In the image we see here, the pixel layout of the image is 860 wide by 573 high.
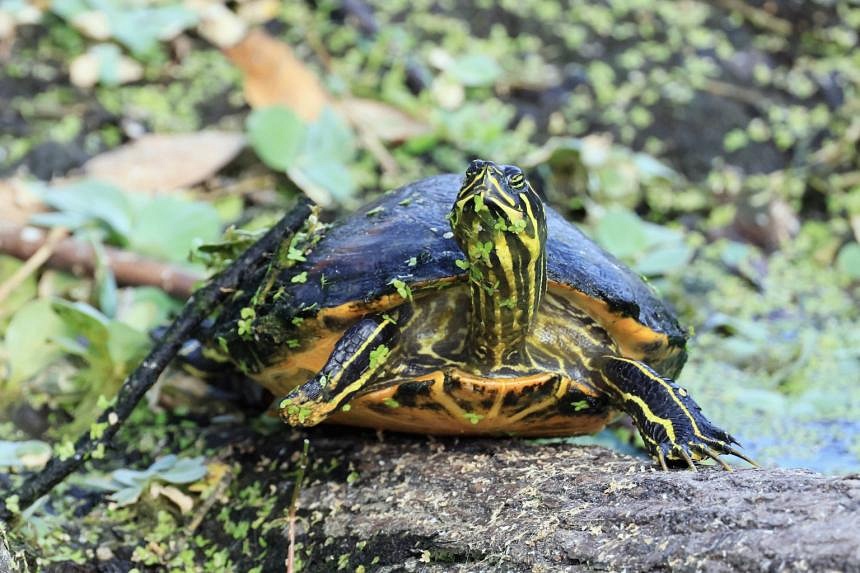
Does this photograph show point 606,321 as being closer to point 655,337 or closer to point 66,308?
point 655,337

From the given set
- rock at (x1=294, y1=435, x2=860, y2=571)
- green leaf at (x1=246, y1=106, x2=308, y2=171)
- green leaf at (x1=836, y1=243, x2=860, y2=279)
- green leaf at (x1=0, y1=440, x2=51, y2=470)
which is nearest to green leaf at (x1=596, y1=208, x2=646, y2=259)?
green leaf at (x1=836, y1=243, x2=860, y2=279)

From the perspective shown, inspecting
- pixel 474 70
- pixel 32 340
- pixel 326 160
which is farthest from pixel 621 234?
pixel 32 340

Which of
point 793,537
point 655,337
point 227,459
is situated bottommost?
point 227,459

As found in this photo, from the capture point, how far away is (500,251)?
1896mm

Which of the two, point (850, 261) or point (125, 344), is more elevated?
point (125, 344)

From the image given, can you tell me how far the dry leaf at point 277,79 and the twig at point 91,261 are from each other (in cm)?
161

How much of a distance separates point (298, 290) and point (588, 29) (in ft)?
14.2

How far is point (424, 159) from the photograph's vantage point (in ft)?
15.8

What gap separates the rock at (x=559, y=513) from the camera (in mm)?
1341

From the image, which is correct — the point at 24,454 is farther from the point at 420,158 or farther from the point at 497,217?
the point at 420,158

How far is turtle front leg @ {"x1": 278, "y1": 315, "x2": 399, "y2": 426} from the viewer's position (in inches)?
A: 75.7

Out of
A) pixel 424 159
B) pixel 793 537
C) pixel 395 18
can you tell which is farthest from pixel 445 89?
pixel 793 537

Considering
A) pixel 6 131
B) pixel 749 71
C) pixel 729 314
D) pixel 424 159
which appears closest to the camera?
pixel 729 314

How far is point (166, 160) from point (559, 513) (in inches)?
128
